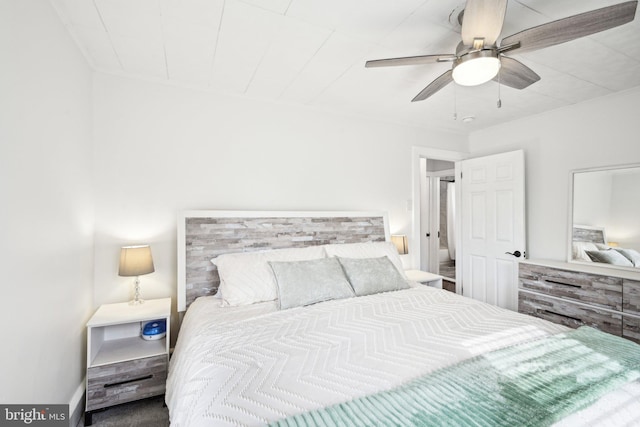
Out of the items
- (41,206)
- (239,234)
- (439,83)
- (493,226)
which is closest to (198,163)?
(239,234)

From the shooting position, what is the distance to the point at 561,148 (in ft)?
10.4

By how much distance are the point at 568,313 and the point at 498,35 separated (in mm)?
2660

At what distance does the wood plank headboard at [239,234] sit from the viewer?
7.88ft

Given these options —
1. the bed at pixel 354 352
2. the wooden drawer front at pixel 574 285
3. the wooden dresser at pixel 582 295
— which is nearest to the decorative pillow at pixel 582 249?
the wooden dresser at pixel 582 295

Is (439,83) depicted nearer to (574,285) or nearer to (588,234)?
(574,285)

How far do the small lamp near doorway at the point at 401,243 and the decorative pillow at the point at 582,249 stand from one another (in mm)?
1678

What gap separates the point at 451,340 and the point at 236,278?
150 cm

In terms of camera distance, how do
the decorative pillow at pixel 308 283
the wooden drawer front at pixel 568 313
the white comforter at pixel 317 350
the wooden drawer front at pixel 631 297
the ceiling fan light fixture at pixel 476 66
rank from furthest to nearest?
the wooden drawer front at pixel 568 313 → the wooden drawer front at pixel 631 297 → the decorative pillow at pixel 308 283 → the ceiling fan light fixture at pixel 476 66 → the white comforter at pixel 317 350

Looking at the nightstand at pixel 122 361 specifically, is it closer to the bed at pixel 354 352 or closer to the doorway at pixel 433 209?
the bed at pixel 354 352

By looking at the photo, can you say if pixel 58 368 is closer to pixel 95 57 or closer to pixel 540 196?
pixel 95 57

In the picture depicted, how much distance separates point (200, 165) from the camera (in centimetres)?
259

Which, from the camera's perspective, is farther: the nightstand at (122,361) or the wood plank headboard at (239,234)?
the wood plank headboard at (239,234)

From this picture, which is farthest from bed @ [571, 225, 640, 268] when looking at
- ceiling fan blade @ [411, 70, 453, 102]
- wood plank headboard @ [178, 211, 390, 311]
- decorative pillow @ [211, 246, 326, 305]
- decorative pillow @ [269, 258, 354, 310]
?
decorative pillow @ [211, 246, 326, 305]

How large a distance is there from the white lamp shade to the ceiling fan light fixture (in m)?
2.40
